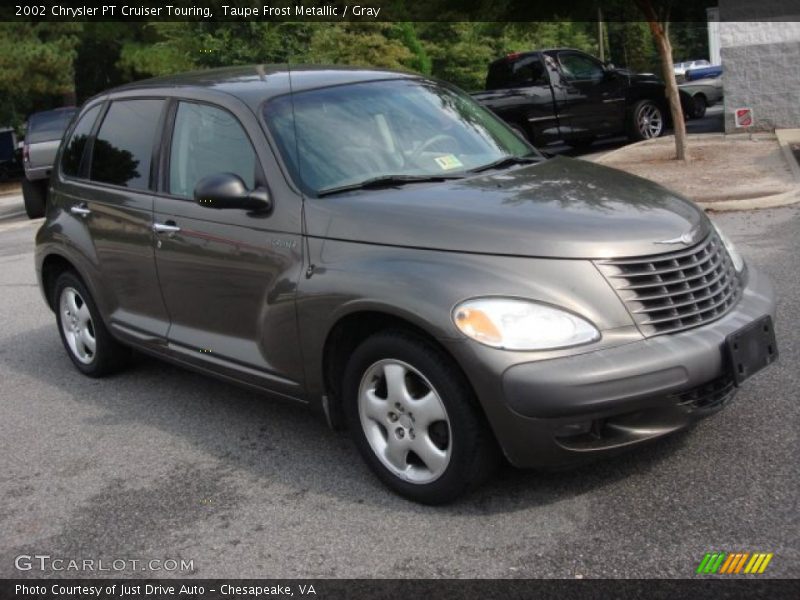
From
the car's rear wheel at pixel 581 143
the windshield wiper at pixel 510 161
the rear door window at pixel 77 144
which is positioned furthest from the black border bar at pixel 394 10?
the rear door window at pixel 77 144

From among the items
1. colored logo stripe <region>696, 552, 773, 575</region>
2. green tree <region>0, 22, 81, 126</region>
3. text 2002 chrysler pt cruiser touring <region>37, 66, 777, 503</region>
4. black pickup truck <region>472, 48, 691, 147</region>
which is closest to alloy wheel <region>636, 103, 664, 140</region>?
black pickup truck <region>472, 48, 691, 147</region>

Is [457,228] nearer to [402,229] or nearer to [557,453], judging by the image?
[402,229]

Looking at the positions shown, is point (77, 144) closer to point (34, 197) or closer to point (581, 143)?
point (34, 197)

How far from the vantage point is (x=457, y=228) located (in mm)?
4016

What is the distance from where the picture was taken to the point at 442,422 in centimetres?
397

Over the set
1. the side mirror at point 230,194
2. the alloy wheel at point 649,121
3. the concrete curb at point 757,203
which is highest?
the side mirror at point 230,194

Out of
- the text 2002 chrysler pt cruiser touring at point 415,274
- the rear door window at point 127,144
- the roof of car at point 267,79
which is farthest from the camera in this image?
the rear door window at point 127,144

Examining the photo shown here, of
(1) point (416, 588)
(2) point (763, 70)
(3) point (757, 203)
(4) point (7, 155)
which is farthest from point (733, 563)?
(4) point (7, 155)

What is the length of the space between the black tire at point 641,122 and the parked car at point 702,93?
3.00 meters

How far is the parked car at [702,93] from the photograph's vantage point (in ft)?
67.9

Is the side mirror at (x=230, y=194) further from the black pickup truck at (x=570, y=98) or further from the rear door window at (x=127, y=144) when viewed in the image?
the black pickup truck at (x=570, y=98)

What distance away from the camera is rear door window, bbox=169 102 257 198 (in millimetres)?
4837

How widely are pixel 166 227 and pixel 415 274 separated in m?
1.76

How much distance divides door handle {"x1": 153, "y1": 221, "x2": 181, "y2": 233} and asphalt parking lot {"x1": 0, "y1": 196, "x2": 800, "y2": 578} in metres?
1.03
